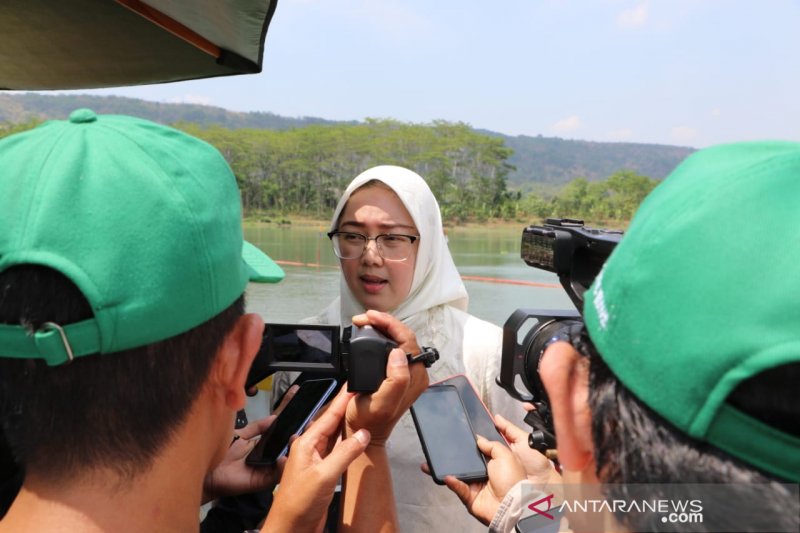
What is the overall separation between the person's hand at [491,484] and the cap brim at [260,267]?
61 cm

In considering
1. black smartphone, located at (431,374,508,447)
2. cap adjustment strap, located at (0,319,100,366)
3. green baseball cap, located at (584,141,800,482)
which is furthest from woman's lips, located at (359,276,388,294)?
green baseball cap, located at (584,141,800,482)

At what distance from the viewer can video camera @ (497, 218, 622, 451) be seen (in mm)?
1262

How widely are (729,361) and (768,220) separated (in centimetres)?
13

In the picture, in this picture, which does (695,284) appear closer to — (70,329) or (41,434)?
(70,329)

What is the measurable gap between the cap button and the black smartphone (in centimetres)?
100

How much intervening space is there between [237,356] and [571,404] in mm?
486

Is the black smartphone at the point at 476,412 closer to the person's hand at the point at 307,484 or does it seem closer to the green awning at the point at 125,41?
the person's hand at the point at 307,484

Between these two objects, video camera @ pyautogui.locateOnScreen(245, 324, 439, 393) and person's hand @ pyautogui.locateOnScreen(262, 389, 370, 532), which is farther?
video camera @ pyautogui.locateOnScreen(245, 324, 439, 393)

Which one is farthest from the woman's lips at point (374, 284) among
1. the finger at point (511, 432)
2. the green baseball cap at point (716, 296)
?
the green baseball cap at point (716, 296)

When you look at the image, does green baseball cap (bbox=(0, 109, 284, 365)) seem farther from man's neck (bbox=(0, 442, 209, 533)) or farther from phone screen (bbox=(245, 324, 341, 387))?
phone screen (bbox=(245, 324, 341, 387))

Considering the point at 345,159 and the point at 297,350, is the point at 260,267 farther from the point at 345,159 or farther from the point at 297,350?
the point at 345,159

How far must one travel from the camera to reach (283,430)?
4.27ft

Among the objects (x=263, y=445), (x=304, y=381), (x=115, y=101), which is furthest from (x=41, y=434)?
(x=115, y=101)

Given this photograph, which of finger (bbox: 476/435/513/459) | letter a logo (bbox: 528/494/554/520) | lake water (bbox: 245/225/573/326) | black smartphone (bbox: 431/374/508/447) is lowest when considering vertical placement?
lake water (bbox: 245/225/573/326)
